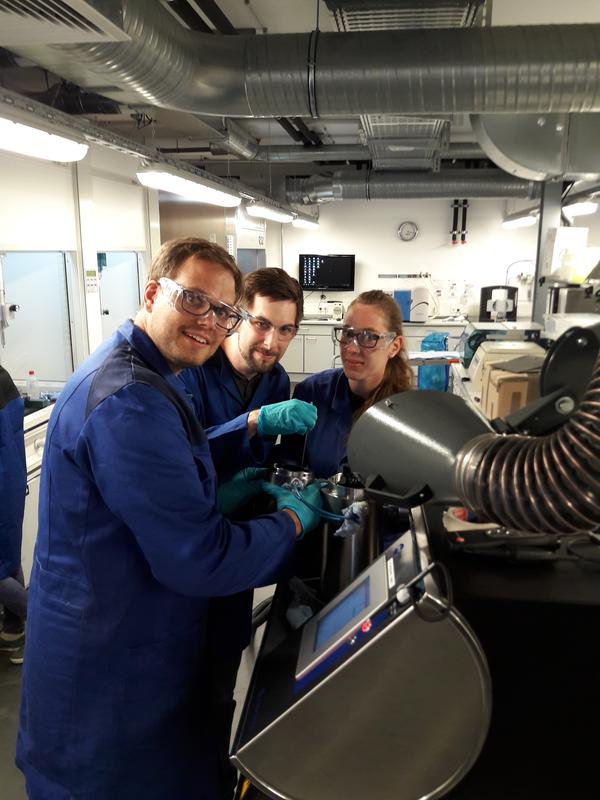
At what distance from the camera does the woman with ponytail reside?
1706 mm

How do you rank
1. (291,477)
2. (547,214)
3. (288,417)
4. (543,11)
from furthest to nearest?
(547,214) < (543,11) < (288,417) < (291,477)

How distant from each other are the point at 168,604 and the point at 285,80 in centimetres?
209

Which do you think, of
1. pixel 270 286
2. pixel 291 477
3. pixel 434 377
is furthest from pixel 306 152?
pixel 291 477

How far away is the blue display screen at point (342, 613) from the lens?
81cm

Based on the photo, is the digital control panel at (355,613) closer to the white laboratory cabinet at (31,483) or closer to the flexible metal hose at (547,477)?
Answer: the flexible metal hose at (547,477)

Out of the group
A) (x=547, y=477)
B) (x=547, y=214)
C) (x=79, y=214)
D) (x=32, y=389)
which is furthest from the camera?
(x=547, y=214)

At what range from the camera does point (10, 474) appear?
2.35 meters

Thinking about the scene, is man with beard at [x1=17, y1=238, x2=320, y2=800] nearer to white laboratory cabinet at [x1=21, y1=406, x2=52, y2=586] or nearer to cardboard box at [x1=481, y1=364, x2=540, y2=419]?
white laboratory cabinet at [x1=21, y1=406, x2=52, y2=586]

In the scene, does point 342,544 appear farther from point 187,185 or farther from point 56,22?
point 187,185

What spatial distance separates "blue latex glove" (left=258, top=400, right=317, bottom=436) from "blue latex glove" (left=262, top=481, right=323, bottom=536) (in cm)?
22

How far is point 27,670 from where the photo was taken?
117 centimetres

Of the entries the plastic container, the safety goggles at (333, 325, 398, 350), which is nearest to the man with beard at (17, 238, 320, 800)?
the safety goggles at (333, 325, 398, 350)

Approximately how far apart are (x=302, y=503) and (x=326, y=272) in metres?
7.30

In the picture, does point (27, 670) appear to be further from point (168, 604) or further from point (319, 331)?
point (319, 331)
